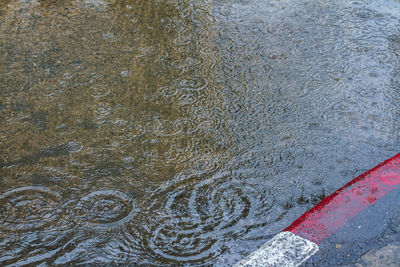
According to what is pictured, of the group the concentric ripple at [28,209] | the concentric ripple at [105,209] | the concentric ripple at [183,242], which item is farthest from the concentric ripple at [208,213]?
the concentric ripple at [28,209]

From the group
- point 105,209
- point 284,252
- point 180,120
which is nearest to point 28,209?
point 105,209

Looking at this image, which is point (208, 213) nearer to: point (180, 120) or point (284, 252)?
point (284, 252)

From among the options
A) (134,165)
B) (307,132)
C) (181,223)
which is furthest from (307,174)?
(134,165)

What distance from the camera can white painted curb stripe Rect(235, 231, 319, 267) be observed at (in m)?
1.75

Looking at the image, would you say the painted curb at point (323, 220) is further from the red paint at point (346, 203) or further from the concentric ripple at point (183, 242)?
the concentric ripple at point (183, 242)

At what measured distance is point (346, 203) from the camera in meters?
1.99

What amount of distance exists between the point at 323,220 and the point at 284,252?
26 cm

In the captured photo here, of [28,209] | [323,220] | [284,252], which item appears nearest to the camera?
[284,252]

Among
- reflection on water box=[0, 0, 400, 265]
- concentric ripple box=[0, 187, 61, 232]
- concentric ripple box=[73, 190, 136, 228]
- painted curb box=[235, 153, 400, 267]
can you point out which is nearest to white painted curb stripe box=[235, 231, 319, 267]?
painted curb box=[235, 153, 400, 267]

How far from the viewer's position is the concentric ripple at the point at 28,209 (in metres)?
2.05

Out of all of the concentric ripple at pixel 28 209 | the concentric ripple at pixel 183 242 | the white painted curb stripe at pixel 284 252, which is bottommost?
→ the concentric ripple at pixel 183 242

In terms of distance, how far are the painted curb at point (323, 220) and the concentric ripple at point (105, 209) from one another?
2.17 feet

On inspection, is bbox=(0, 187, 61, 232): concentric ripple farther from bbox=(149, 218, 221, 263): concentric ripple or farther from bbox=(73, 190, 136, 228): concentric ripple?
bbox=(149, 218, 221, 263): concentric ripple

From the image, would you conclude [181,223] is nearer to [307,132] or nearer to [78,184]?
[78,184]
